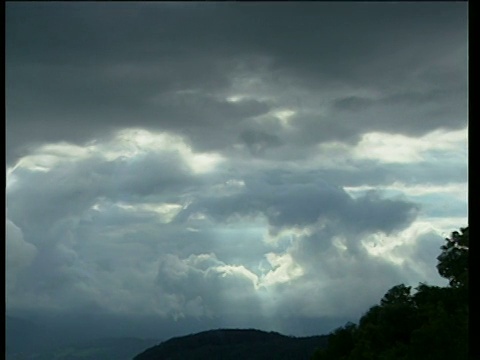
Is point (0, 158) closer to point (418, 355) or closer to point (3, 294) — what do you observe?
point (3, 294)

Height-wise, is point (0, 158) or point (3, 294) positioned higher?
point (0, 158)

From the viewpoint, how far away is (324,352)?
94.9 metres

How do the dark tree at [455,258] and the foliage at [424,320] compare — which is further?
the dark tree at [455,258]

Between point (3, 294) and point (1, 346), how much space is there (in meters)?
0.89

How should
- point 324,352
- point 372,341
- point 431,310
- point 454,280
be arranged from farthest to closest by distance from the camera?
point 324,352 < point 372,341 < point 454,280 < point 431,310

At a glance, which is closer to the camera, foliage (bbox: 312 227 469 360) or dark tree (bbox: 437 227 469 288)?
foliage (bbox: 312 227 469 360)

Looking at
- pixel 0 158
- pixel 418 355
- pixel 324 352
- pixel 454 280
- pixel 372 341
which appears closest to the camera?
pixel 0 158
